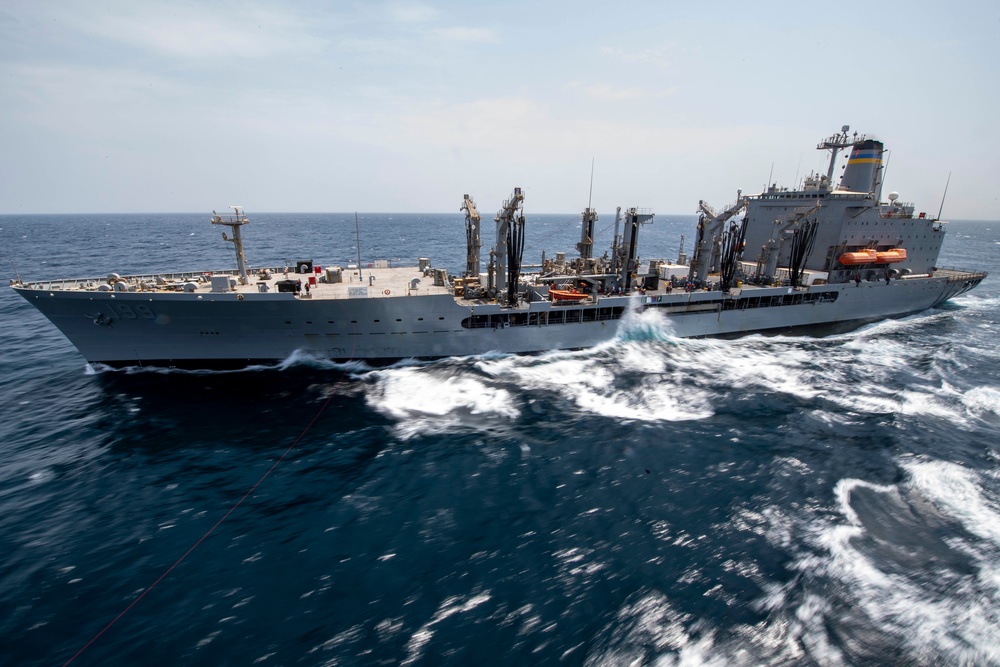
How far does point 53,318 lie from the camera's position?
21656mm

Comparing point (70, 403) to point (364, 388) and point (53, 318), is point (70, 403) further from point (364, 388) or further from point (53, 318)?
point (364, 388)

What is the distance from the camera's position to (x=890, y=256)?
34938mm

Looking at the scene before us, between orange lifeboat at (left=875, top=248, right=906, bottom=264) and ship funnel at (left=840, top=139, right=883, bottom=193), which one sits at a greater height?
ship funnel at (left=840, top=139, right=883, bottom=193)

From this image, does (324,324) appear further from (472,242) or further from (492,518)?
(492,518)

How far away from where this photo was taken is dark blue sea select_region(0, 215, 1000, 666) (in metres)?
9.72

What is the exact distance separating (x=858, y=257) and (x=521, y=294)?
27532 mm

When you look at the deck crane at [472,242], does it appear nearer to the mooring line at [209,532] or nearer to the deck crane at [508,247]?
the deck crane at [508,247]

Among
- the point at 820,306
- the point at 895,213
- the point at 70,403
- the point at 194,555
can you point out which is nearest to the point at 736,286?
Result: the point at 820,306

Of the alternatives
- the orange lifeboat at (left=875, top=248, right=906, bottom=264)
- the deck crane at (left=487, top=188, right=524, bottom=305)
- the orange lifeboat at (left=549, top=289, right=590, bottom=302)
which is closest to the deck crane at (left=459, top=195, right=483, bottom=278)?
the deck crane at (left=487, top=188, right=524, bottom=305)

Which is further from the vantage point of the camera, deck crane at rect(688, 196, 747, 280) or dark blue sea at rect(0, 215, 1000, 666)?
deck crane at rect(688, 196, 747, 280)

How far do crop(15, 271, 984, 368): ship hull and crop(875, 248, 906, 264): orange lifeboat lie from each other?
14.2 metres

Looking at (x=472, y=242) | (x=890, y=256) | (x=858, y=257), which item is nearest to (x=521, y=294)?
(x=472, y=242)

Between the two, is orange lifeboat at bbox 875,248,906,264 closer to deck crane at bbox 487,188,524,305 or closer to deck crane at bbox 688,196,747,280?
deck crane at bbox 688,196,747,280

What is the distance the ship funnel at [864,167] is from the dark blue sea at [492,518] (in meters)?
20.0
